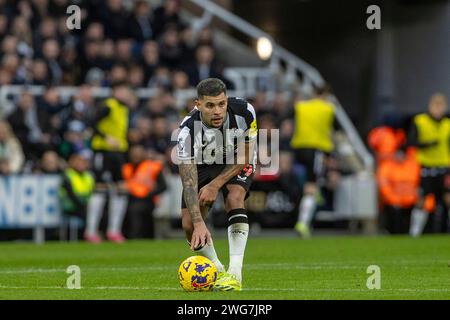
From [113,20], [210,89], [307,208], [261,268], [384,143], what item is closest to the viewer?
[210,89]

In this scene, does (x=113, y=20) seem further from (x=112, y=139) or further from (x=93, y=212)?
(x=93, y=212)

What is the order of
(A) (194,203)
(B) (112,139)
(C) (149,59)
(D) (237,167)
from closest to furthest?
(A) (194,203) < (D) (237,167) < (B) (112,139) < (C) (149,59)

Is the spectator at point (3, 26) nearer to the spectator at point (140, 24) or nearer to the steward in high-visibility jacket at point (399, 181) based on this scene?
the spectator at point (140, 24)

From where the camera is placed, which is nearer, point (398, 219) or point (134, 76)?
point (398, 219)

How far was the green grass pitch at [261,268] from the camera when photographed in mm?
9742

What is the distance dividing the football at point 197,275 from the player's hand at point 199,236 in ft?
0.42

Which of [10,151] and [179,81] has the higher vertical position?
[179,81]

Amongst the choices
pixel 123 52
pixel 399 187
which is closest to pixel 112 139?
pixel 123 52

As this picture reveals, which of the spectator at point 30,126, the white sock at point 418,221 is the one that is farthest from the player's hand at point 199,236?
the white sock at point 418,221

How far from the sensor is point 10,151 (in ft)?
65.5

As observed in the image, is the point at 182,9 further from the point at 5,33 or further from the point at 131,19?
the point at 5,33

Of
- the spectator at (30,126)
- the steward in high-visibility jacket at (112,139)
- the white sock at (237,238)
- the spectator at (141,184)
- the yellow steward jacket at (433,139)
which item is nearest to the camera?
the white sock at (237,238)

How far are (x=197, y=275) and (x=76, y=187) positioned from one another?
10.0 m

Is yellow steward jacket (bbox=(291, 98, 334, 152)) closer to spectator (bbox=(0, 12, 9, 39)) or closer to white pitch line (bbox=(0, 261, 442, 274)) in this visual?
spectator (bbox=(0, 12, 9, 39))
